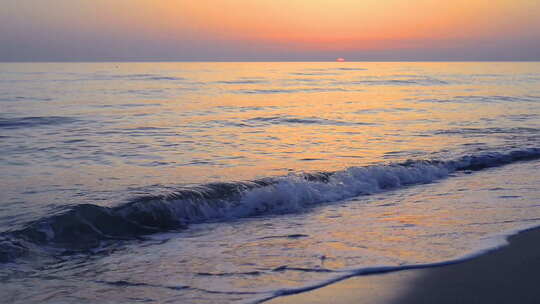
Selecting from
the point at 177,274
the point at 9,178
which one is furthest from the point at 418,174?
the point at 9,178

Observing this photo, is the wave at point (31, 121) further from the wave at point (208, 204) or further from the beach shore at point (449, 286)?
the beach shore at point (449, 286)

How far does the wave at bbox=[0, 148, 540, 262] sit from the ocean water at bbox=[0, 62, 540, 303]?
28 mm

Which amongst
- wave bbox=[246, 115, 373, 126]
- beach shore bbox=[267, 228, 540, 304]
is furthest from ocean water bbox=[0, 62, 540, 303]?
wave bbox=[246, 115, 373, 126]

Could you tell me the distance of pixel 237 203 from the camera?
869cm

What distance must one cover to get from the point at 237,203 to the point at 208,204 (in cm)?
49

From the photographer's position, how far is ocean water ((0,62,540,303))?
17.3ft

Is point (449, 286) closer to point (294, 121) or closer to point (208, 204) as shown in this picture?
point (208, 204)

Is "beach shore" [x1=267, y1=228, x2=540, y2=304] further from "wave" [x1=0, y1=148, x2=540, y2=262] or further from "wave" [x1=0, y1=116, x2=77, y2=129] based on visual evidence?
"wave" [x1=0, y1=116, x2=77, y2=129]

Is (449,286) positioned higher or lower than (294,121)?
lower

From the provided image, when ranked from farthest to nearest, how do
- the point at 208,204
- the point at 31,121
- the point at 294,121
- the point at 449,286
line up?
the point at 294,121
the point at 31,121
the point at 208,204
the point at 449,286

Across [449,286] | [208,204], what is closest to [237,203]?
[208,204]

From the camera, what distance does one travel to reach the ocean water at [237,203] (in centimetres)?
528

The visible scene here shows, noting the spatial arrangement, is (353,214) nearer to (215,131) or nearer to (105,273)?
(105,273)

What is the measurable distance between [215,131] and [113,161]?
549cm
